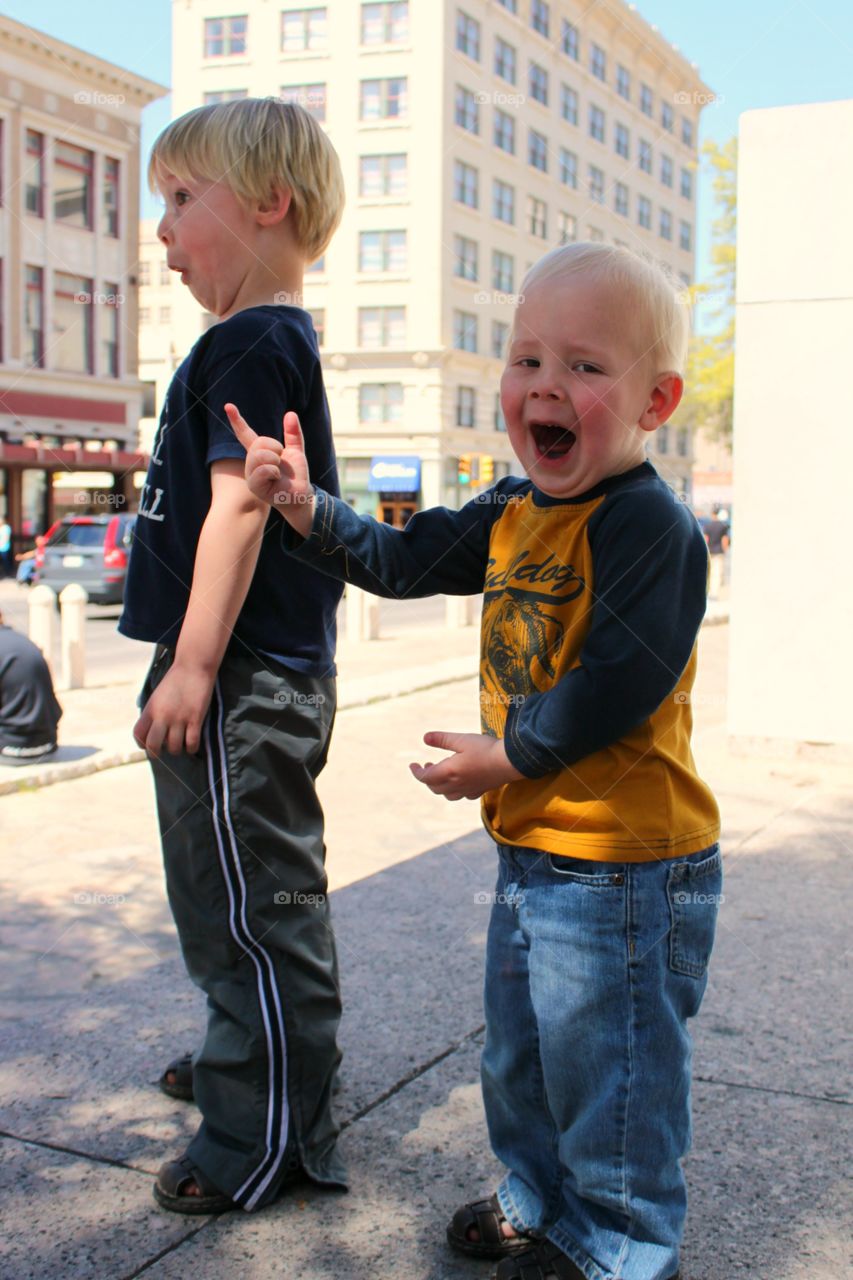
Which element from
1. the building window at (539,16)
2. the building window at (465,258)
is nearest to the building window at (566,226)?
the building window at (465,258)

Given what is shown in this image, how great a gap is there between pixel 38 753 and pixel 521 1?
175 feet

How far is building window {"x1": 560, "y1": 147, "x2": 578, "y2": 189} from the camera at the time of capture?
5550cm

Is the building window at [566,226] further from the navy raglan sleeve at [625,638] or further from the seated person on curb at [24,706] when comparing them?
the navy raglan sleeve at [625,638]

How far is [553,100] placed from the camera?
54438 mm

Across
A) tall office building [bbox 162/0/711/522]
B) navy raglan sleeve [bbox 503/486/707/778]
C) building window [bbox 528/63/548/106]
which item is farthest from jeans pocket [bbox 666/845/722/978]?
building window [bbox 528/63/548/106]

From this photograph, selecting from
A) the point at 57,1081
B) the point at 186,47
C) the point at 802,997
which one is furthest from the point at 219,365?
the point at 186,47

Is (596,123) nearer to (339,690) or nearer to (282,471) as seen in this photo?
(339,690)

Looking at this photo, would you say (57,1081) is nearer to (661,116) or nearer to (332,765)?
(332,765)

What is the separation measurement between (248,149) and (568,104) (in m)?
58.3

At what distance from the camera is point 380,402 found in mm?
49375

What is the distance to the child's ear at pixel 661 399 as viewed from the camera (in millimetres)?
2027
